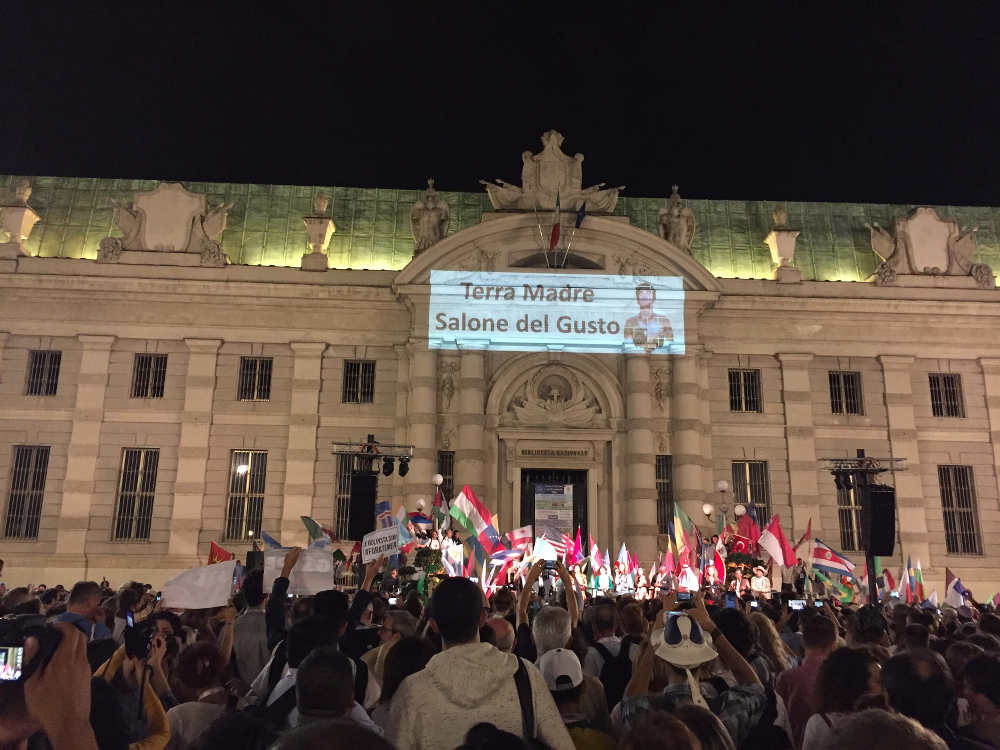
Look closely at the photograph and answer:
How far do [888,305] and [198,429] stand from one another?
27.2 metres

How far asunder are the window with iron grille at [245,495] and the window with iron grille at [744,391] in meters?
18.1

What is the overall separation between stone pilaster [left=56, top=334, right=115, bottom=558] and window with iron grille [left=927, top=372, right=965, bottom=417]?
31969 mm

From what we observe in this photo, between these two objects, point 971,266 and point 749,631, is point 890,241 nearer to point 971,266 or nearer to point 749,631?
point 971,266

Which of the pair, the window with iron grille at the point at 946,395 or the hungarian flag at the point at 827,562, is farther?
the window with iron grille at the point at 946,395

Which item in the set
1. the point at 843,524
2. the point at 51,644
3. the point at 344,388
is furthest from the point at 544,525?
the point at 51,644

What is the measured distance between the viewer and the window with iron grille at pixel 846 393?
32.4 m

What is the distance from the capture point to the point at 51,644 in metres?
4.25

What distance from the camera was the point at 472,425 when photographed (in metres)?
30.1

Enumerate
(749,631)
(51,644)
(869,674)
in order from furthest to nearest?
(749,631)
(869,674)
(51,644)

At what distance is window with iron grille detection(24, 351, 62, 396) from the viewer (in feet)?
102

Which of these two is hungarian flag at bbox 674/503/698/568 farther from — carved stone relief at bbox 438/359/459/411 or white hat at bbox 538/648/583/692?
white hat at bbox 538/648/583/692

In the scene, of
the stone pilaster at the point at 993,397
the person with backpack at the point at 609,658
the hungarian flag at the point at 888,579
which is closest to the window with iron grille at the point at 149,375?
the hungarian flag at the point at 888,579

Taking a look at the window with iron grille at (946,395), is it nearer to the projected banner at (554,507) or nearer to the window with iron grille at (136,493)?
the projected banner at (554,507)

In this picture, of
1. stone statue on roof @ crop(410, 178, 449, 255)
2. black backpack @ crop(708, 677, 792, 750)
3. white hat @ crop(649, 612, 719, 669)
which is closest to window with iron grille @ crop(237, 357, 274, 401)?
Result: stone statue on roof @ crop(410, 178, 449, 255)
